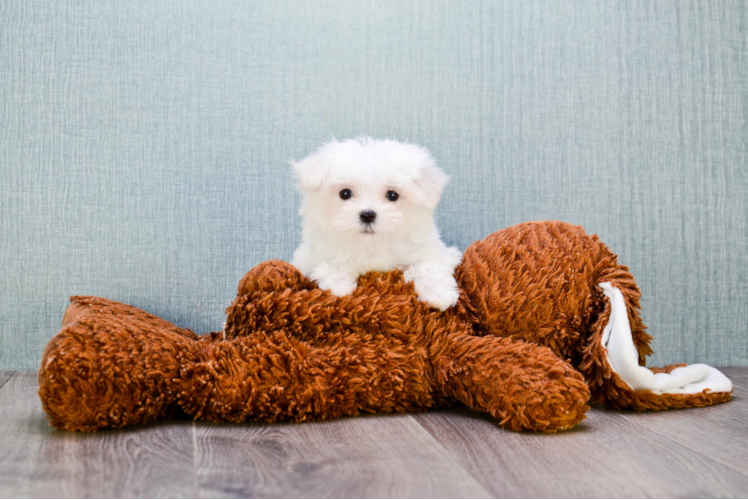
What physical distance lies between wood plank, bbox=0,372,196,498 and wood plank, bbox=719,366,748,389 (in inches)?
48.7

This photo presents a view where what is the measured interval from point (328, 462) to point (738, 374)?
1.20 metres

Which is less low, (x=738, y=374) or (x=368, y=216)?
(x=368, y=216)

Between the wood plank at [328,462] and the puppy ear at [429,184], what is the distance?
405mm

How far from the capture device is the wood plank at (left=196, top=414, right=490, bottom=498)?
2.38 ft

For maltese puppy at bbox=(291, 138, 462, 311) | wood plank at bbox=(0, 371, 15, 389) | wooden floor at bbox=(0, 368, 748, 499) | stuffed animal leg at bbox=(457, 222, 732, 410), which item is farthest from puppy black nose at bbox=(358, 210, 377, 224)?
wood plank at bbox=(0, 371, 15, 389)

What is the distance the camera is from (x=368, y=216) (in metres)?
1.08

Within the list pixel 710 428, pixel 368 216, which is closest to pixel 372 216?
pixel 368 216

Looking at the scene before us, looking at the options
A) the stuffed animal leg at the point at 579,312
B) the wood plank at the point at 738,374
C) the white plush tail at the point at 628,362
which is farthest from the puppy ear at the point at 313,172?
the wood plank at the point at 738,374

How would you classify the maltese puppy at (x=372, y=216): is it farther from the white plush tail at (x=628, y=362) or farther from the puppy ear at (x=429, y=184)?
the white plush tail at (x=628, y=362)

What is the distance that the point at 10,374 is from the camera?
4.66 feet

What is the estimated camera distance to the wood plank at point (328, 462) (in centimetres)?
73

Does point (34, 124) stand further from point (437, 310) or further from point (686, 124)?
point (686, 124)

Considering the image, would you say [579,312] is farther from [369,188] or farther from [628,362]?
[369,188]

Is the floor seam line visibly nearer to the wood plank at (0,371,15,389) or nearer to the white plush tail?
the white plush tail
